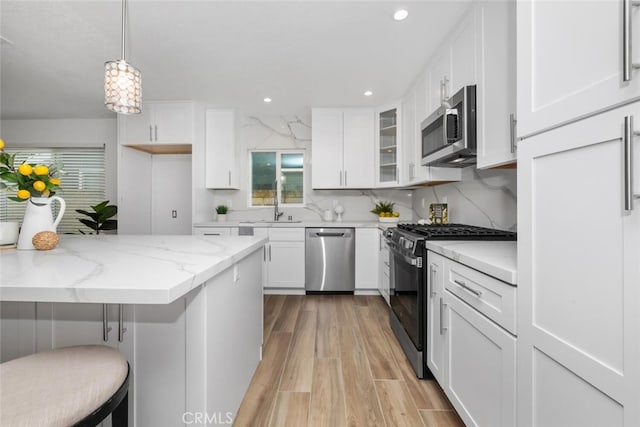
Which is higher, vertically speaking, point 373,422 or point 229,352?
point 229,352

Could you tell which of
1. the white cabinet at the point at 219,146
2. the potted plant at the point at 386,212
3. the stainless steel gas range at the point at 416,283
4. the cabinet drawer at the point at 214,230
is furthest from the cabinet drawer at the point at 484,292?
the white cabinet at the point at 219,146

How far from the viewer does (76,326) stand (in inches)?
43.6

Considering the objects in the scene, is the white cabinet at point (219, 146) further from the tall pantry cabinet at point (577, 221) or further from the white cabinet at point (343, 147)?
the tall pantry cabinet at point (577, 221)

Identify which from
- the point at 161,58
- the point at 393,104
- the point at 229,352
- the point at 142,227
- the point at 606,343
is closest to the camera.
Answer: the point at 606,343

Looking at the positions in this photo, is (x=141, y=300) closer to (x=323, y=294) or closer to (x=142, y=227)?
(x=323, y=294)

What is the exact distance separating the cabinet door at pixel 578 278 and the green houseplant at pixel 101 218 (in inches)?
188

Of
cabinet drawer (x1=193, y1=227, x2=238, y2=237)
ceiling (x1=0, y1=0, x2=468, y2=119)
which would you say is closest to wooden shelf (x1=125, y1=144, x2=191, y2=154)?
ceiling (x1=0, y1=0, x2=468, y2=119)

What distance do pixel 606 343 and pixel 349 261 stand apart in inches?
117

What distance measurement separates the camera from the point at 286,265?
3674 millimetres

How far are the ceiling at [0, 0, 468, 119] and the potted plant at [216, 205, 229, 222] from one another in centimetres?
148

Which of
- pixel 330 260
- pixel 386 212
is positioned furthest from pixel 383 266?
pixel 386 212

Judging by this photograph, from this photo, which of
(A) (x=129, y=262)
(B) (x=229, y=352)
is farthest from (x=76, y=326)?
(B) (x=229, y=352)

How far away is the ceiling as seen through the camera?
1.93m

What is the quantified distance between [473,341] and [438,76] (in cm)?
206
